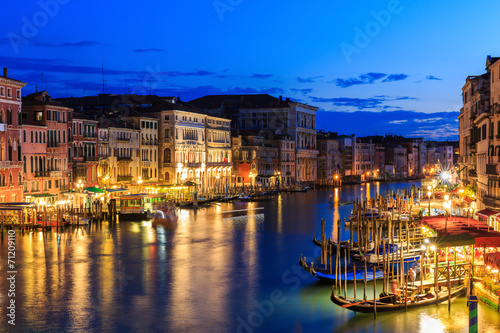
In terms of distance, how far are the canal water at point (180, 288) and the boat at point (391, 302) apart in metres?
0.18

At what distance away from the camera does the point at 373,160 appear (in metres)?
101

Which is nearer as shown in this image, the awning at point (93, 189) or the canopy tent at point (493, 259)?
the canopy tent at point (493, 259)

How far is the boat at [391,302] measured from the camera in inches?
601

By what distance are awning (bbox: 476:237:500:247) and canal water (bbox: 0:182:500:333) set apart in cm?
147

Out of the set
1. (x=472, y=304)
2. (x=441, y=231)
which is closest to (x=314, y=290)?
(x=441, y=231)

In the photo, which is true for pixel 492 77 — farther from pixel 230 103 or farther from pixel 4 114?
pixel 230 103

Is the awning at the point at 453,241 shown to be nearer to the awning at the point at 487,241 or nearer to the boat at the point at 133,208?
the awning at the point at 487,241

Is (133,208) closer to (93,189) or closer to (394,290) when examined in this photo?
(93,189)

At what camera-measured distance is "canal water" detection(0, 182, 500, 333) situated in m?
15.1
